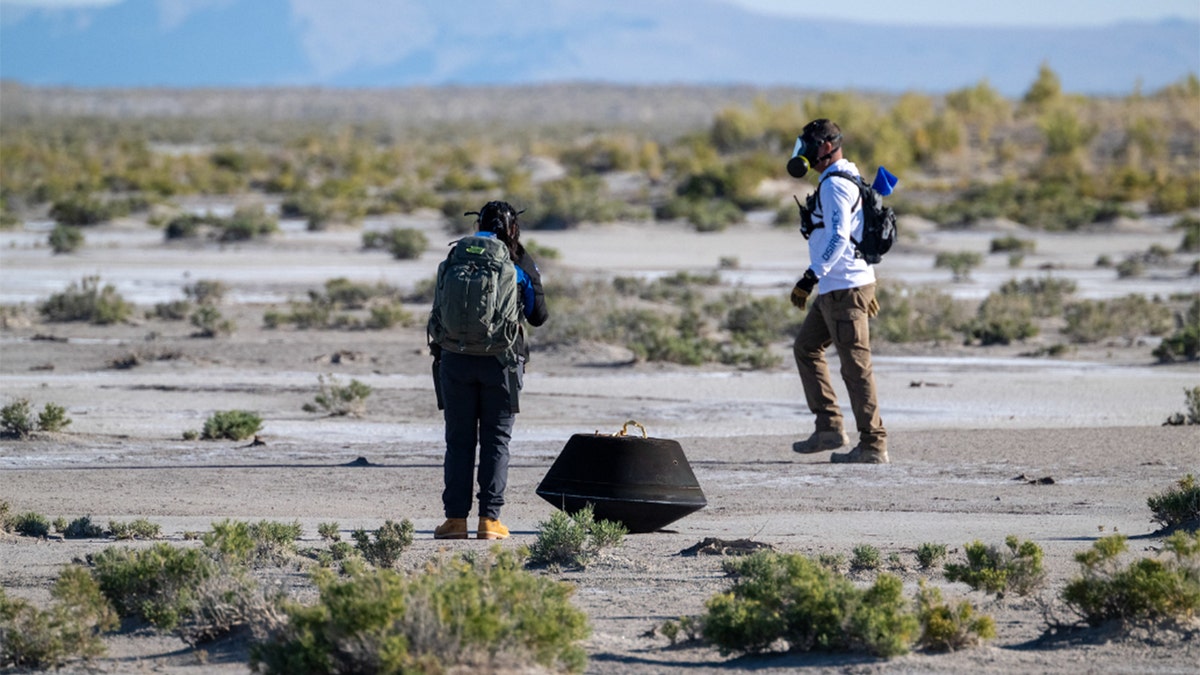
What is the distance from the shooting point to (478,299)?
324 inches

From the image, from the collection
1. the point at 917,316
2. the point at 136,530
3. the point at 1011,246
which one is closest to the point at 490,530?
the point at 136,530

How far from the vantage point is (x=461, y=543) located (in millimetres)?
8547

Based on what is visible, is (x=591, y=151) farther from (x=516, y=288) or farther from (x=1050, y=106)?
(x=516, y=288)

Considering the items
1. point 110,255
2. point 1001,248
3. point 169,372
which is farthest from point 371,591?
point 1001,248

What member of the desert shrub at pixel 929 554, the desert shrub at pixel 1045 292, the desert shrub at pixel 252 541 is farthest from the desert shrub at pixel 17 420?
the desert shrub at pixel 1045 292

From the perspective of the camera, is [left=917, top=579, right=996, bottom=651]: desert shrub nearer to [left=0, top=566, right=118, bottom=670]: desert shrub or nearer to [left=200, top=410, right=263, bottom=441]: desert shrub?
[left=0, top=566, right=118, bottom=670]: desert shrub

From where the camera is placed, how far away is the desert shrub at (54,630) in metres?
6.14

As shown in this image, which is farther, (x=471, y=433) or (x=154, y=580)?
(x=471, y=433)

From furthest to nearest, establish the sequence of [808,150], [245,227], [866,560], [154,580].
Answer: [245,227], [808,150], [866,560], [154,580]

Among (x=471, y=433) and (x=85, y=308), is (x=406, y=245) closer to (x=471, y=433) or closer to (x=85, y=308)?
(x=85, y=308)

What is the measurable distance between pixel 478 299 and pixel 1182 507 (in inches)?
145

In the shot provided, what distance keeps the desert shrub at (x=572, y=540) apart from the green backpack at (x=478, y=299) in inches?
36.3

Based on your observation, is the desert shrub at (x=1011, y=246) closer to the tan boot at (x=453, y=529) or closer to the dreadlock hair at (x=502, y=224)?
the dreadlock hair at (x=502, y=224)

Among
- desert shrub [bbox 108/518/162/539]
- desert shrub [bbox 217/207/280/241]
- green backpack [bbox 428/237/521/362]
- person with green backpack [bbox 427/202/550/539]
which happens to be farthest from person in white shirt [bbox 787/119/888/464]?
desert shrub [bbox 217/207/280/241]
